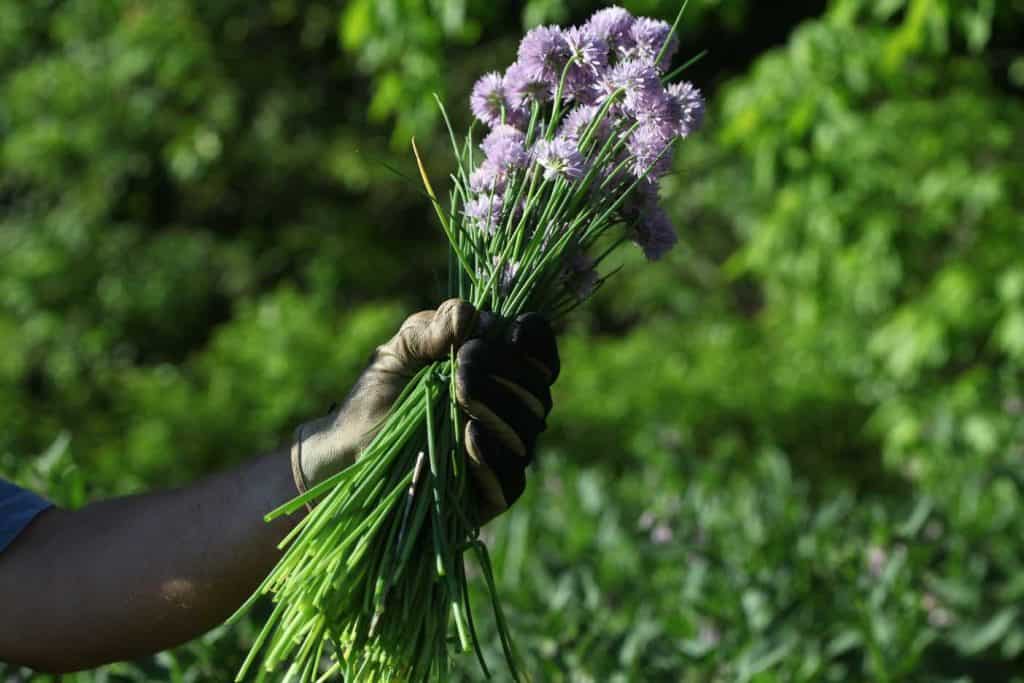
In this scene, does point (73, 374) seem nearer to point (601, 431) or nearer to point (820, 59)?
point (601, 431)

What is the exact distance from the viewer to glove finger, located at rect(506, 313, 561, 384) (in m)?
1.38

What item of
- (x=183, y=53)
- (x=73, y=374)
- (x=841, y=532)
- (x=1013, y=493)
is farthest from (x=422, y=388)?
(x=183, y=53)

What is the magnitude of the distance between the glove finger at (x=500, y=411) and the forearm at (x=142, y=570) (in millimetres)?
256

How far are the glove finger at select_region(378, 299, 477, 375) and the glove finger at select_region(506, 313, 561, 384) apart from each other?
55mm

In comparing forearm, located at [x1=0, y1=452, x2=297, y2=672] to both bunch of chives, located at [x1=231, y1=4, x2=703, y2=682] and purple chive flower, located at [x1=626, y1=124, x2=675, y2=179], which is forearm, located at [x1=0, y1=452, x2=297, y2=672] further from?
purple chive flower, located at [x1=626, y1=124, x2=675, y2=179]

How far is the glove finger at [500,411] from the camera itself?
1336 mm

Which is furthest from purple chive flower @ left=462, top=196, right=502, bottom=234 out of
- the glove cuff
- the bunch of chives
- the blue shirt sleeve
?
the blue shirt sleeve

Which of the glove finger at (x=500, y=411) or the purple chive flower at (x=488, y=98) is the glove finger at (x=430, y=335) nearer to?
the glove finger at (x=500, y=411)

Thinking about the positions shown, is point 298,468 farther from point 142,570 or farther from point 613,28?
point 613,28

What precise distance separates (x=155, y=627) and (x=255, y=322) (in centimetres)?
493

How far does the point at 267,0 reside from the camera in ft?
30.3

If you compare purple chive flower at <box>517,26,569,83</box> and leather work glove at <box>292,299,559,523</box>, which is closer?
leather work glove at <box>292,299,559,523</box>

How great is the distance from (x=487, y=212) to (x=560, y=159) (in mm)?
113

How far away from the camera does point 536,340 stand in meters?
1.38
